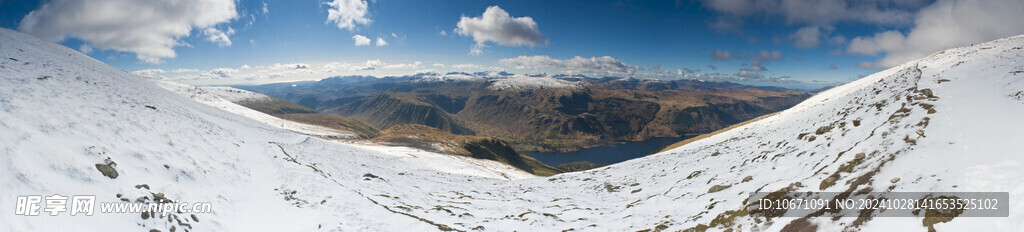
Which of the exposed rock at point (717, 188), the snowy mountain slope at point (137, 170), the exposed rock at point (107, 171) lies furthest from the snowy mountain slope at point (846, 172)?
the exposed rock at point (107, 171)

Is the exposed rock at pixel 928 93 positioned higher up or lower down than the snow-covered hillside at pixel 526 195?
higher up

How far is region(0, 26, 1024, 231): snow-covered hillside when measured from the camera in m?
8.88

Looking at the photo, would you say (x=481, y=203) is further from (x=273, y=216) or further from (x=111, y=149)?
(x=111, y=149)

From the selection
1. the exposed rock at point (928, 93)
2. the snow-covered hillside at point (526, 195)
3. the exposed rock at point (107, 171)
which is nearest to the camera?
the snow-covered hillside at point (526, 195)

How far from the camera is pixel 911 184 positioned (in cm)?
836

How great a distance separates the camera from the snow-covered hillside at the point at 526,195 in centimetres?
888

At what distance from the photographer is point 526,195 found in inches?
986

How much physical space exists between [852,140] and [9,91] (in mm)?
41895

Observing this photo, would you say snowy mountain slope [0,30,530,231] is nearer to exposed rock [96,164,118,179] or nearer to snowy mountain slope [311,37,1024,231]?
exposed rock [96,164,118,179]

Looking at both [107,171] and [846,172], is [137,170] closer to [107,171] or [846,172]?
[107,171]

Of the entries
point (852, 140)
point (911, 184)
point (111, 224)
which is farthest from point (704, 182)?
point (111, 224)

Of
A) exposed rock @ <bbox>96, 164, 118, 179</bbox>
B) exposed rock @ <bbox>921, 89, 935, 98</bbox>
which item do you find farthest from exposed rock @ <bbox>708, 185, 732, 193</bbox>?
exposed rock @ <bbox>96, 164, 118, 179</bbox>

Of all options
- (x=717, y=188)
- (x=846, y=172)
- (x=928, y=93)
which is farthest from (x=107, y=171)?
(x=928, y=93)

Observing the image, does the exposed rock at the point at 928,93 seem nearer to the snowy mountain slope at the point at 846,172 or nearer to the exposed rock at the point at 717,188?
the snowy mountain slope at the point at 846,172
